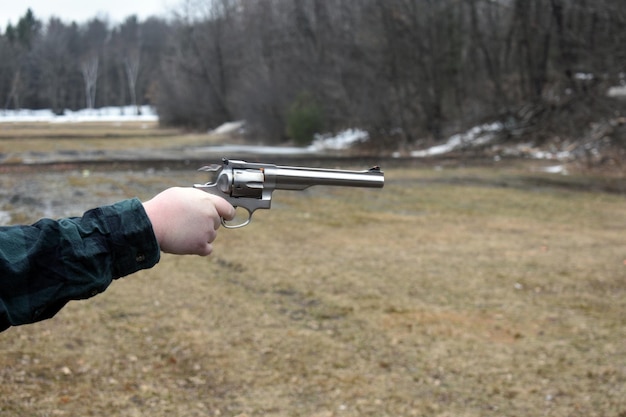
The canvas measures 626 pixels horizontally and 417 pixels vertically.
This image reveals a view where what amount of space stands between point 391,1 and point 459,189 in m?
19.4

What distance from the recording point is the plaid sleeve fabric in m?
2.12

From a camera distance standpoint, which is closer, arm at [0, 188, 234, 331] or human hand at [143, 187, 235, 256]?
arm at [0, 188, 234, 331]

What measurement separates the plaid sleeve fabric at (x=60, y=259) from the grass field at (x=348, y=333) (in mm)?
2704

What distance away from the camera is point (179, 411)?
15.5 feet

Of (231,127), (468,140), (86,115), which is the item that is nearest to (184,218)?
(468,140)

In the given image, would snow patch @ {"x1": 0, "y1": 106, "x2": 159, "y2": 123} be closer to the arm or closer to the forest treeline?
the forest treeline

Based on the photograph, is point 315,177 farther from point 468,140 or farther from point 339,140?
point 339,140

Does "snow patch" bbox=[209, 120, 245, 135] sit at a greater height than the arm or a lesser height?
greater

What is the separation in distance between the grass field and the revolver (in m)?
2.21

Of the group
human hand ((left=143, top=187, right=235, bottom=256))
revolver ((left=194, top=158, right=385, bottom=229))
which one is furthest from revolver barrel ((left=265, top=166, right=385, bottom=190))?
human hand ((left=143, top=187, right=235, bottom=256))

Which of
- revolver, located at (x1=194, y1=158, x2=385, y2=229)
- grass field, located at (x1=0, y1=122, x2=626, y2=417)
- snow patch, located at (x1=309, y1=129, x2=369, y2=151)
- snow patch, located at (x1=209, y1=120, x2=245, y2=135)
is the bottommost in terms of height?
grass field, located at (x1=0, y1=122, x2=626, y2=417)

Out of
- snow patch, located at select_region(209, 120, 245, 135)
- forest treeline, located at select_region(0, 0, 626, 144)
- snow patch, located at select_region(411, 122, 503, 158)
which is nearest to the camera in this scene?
forest treeline, located at select_region(0, 0, 626, 144)

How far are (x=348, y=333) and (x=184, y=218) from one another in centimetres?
407

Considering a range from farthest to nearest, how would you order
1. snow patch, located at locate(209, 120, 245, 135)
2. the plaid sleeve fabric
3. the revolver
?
snow patch, located at locate(209, 120, 245, 135) → the revolver → the plaid sleeve fabric
